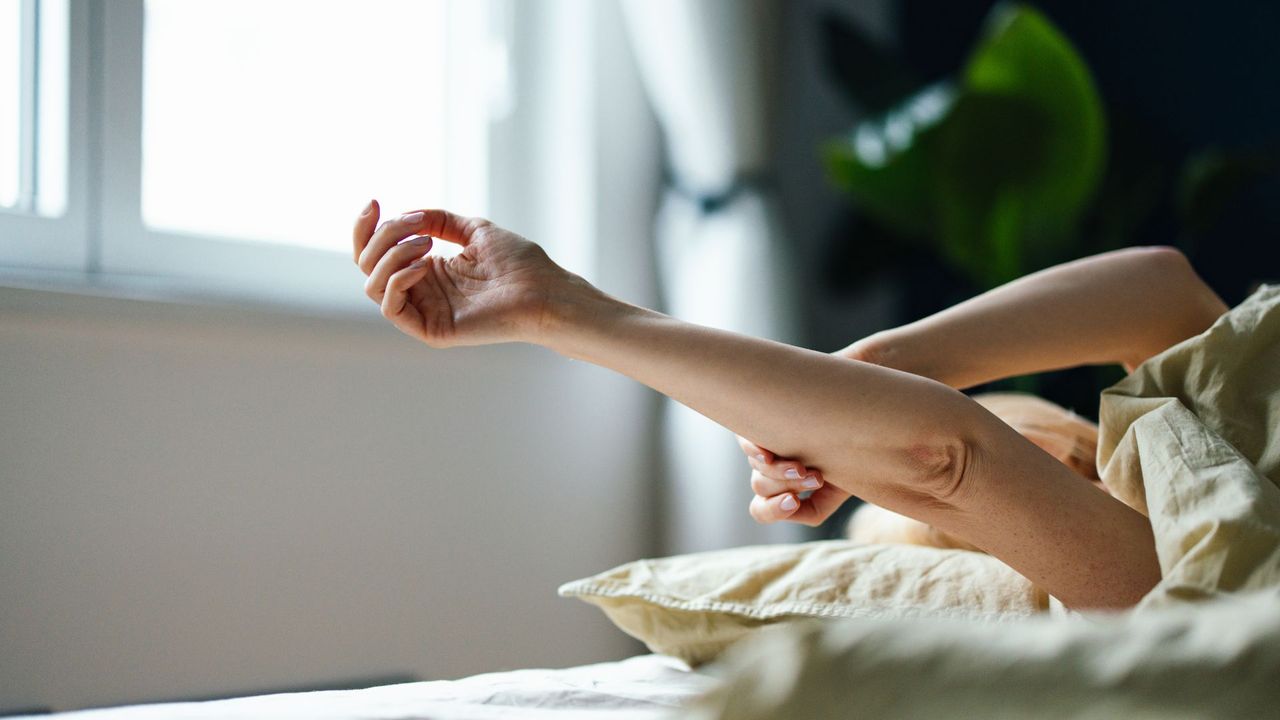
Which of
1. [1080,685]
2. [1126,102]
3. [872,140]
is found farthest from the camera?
[1126,102]

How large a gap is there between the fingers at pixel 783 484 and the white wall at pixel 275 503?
28.5 inches

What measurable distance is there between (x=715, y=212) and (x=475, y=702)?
132cm

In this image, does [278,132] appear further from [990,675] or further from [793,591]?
[990,675]

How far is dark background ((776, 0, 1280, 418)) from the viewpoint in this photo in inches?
89.0

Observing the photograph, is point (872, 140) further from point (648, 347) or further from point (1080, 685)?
point (1080, 685)

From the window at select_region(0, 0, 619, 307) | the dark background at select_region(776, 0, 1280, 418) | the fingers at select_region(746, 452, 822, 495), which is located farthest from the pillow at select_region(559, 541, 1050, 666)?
the dark background at select_region(776, 0, 1280, 418)

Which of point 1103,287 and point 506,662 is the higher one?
point 1103,287

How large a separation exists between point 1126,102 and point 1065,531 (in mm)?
1933

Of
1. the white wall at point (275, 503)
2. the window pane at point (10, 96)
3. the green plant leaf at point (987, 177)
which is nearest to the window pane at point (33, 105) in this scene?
the window pane at point (10, 96)

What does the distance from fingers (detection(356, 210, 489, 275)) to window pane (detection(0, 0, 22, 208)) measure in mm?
658

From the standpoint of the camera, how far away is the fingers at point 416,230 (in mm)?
888

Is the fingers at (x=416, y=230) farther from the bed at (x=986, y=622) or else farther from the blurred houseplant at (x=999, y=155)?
the blurred houseplant at (x=999, y=155)

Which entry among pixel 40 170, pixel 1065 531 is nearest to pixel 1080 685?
pixel 1065 531

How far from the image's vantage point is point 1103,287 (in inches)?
37.7
